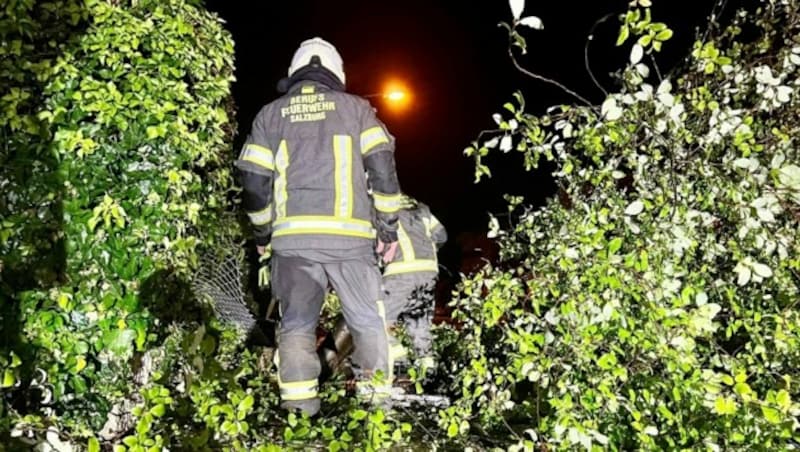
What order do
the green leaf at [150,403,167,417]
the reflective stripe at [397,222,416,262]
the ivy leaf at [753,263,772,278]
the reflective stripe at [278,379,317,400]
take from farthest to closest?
the reflective stripe at [397,222,416,262] < the reflective stripe at [278,379,317,400] < the ivy leaf at [753,263,772,278] < the green leaf at [150,403,167,417]

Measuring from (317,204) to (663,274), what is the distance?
5.62ft

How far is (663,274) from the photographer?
255cm

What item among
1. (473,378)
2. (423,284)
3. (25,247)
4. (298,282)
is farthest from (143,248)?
(423,284)

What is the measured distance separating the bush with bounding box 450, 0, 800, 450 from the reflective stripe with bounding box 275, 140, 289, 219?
1.06m

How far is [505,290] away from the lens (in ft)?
10.2

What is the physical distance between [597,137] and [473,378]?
4.14ft

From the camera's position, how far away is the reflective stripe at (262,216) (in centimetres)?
355

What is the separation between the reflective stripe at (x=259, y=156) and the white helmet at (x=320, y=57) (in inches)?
18.2

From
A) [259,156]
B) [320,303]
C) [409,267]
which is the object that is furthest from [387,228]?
[259,156]

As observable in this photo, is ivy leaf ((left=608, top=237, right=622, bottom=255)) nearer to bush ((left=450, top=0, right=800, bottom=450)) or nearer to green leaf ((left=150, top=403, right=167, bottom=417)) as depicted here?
bush ((left=450, top=0, right=800, bottom=450))

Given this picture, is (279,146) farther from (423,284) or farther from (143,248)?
(423,284)

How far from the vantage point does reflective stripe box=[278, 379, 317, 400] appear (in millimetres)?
3275

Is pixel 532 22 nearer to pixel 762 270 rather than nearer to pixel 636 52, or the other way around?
pixel 636 52

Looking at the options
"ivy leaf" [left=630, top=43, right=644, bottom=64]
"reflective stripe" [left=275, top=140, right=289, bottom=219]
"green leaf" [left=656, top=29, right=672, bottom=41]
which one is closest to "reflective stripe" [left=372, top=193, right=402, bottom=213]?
"reflective stripe" [left=275, top=140, right=289, bottom=219]
